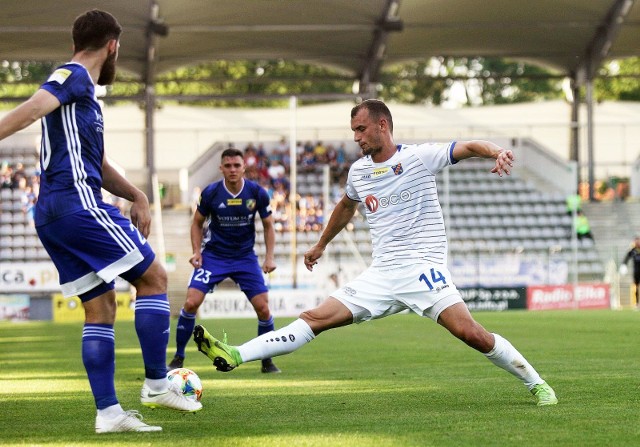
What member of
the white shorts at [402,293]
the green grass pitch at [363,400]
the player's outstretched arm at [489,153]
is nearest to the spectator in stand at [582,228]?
the green grass pitch at [363,400]

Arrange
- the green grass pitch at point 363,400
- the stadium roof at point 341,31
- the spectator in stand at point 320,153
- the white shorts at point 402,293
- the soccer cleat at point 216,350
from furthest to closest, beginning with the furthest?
the spectator in stand at point 320,153 < the stadium roof at point 341,31 < the white shorts at point 402,293 < the soccer cleat at point 216,350 < the green grass pitch at point 363,400

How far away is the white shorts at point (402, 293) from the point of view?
7.77 m

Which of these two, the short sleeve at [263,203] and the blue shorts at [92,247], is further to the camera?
the short sleeve at [263,203]

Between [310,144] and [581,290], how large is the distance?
42.8 feet

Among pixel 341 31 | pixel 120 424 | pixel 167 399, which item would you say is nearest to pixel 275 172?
pixel 341 31

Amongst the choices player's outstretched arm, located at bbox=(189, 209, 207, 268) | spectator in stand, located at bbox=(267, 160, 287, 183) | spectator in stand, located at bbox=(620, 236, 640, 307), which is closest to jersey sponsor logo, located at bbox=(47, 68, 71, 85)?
player's outstretched arm, located at bbox=(189, 209, 207, 268)

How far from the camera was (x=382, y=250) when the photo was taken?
8086mm

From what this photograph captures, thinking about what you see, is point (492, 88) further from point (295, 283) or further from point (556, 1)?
point (295, 283)

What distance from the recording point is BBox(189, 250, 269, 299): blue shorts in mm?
12461

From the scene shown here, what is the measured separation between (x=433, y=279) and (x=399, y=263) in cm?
28

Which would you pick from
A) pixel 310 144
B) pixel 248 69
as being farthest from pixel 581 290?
pixel 248 69

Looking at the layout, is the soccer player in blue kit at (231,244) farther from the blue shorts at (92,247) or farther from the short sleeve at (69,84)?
the short sleeve at (69,84)

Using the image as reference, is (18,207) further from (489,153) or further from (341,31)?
(489,153)

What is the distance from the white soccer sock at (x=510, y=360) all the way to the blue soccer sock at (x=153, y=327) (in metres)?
2.35
